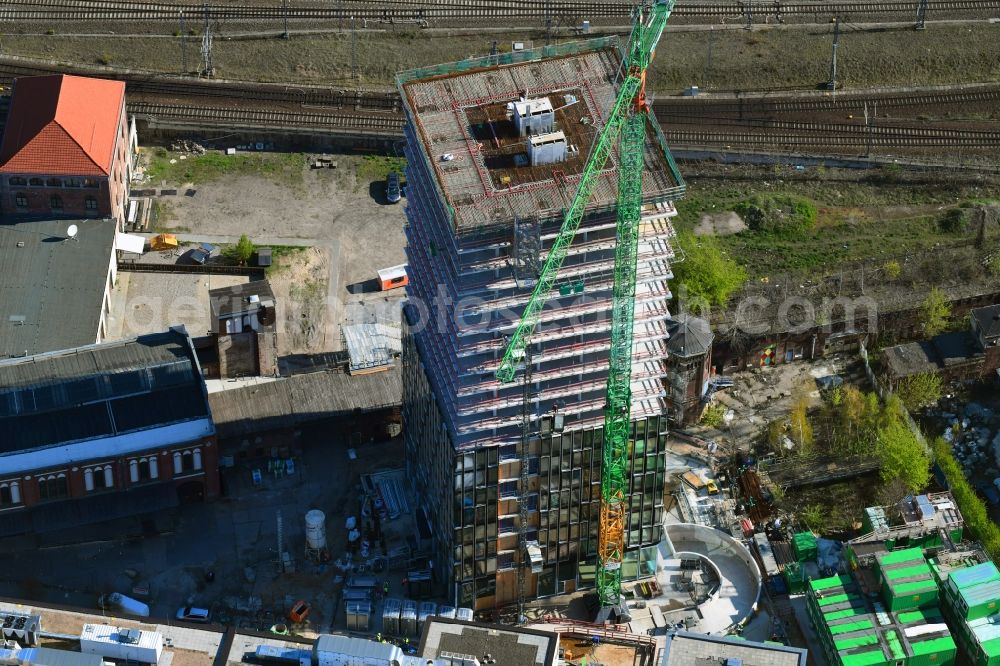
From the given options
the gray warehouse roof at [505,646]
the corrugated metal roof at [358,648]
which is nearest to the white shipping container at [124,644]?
the corrugated metal roof at [358,648]

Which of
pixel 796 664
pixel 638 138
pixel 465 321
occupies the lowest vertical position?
pixel 796 664

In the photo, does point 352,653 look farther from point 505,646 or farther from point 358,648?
point 505,646

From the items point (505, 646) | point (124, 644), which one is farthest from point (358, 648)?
point (124, 644)

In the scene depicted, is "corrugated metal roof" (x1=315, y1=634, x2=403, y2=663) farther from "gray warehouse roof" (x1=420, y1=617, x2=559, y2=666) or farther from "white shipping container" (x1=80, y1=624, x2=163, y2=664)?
"white shipping container" (x1=80, y1=624, x2=163, y2=664)

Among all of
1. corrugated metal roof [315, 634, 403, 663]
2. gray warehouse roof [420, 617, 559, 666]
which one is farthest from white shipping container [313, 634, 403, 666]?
gray warehouse roof [420, 617, 559, 666]

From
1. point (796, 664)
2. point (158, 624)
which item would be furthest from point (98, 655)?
point (796, 664)

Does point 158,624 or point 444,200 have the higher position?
point 444,200

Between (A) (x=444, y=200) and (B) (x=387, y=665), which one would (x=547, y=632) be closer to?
(B) (x=387, y=665)
